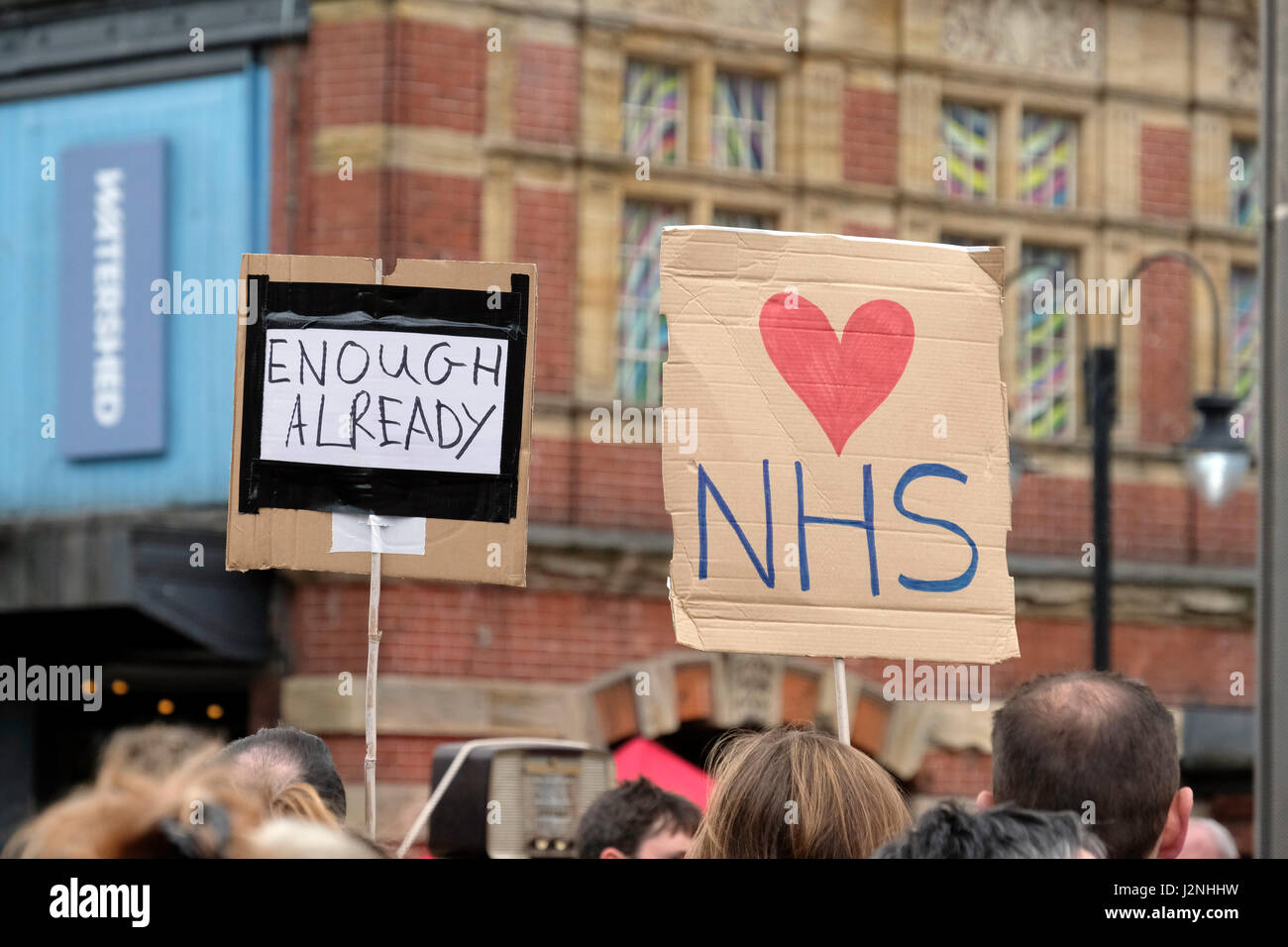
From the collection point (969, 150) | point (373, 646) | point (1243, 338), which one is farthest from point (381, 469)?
point (1243, 338)

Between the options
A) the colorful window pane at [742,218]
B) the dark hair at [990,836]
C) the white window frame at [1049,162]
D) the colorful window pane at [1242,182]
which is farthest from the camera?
the colorful window pane at [1242,182]

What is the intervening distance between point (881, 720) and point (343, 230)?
15.6ft

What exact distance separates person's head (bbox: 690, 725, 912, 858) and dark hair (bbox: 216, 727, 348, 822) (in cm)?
75

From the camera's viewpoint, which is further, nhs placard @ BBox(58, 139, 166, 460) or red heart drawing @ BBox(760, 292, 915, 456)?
nhs placard @ BBox(58, 139, 166, 460)

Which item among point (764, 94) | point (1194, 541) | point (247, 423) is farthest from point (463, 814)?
point (1194, 541)

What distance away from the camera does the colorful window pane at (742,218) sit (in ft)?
41.8

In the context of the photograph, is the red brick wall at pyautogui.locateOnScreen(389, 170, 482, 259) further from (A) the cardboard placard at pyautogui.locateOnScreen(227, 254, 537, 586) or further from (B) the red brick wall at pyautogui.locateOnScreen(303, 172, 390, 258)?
(A) the cardboard placard at pyautogui.locateOnScreen(227, 254, 537, 586)

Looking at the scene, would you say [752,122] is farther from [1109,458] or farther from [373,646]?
[373,646]

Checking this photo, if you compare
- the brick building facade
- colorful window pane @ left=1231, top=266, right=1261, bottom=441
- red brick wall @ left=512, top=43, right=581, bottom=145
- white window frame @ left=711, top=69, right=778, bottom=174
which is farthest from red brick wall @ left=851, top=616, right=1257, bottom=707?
red brick wall @ left=512, top=43, right=581, bottom=145

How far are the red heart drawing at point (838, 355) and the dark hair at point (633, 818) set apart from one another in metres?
1.29

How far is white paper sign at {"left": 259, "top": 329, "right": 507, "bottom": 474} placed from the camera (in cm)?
381

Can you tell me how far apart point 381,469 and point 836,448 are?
36.4 inches

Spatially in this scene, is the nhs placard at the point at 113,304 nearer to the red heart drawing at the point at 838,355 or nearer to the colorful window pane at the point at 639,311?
the colorful window pane at the point at 639,311

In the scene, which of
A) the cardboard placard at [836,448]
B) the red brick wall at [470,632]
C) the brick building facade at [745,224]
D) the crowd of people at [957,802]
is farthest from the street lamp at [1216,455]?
the crowd of people at [957,802]
